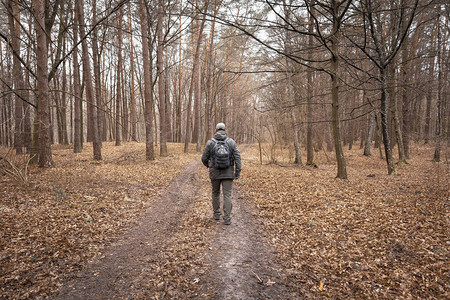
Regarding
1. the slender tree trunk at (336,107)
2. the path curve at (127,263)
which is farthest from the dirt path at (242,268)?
the slender tree trunk at (336,107)

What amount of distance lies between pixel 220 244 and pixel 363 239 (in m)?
2.67

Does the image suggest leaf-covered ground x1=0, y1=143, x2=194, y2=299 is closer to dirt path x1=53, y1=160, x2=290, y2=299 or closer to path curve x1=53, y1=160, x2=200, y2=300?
path curve x1=53, y1=160, x2=200, y2=300

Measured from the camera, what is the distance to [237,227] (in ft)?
17.5

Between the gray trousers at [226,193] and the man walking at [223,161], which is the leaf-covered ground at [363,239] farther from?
the man walking at [223,161]

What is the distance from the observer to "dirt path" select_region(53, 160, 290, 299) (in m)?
3.11

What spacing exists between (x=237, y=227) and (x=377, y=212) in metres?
3.31

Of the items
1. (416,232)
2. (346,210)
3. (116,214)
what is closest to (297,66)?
(346,210)

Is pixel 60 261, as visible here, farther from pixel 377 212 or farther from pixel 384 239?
A: pixel 377 212

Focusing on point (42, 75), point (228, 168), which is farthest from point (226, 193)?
point (42, 75)

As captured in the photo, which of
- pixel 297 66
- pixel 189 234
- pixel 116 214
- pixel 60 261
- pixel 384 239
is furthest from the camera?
pixel 297 66

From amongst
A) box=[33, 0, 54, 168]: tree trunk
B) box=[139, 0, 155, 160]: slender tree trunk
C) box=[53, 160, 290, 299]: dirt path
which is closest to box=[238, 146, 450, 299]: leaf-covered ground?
box=[53, 160, 290, 299]: dirt path

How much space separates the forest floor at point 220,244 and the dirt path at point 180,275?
2 centimetres

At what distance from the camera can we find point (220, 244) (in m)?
4.46

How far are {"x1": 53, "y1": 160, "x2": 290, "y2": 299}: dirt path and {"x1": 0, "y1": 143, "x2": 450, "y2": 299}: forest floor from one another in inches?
0.7
